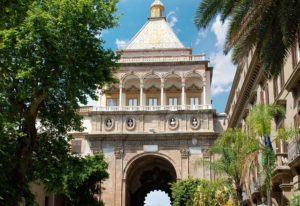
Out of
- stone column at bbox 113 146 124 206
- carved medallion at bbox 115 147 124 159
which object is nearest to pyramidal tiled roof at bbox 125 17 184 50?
carved medallion at bbox 115 147 124 159

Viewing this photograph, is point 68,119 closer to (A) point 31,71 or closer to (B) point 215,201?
→ (A) point 31,71

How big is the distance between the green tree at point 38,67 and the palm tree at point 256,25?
7.04 m

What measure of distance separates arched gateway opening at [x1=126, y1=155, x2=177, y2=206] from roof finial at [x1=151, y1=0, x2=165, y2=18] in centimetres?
1508

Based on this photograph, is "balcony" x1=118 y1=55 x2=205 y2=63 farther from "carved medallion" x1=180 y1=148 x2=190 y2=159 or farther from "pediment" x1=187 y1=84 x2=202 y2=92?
"carved medallion" x1=180 y1=148 x2=190 y2=159

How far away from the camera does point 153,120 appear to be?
3906 centimetres

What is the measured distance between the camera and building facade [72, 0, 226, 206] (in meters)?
38.2

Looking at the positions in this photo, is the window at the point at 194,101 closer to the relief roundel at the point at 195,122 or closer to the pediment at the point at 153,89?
the relief roundel at the point at 195,122

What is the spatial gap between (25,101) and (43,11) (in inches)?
139

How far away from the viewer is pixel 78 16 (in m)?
18.0

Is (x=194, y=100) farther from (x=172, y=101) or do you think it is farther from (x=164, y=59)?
(x=164, y=59)

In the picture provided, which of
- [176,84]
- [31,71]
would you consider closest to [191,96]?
[176,84]

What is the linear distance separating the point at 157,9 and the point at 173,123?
14108 mm

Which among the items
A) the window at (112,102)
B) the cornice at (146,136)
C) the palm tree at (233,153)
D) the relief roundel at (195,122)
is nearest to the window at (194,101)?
the relief roundel at (195,122)

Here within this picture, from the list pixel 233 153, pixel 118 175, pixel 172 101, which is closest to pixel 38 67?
pixel 233 153
